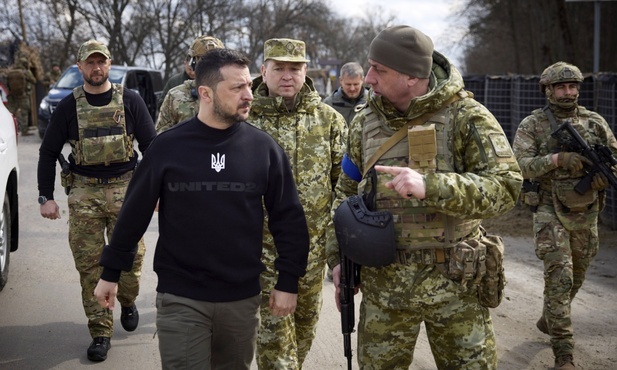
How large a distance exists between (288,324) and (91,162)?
2.12 m

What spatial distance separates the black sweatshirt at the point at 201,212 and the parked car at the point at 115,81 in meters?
15.8

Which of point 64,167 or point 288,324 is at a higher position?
point 64,167

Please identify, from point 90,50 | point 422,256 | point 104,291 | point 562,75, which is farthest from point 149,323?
point 562,75

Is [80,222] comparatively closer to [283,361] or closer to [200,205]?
[283,361]

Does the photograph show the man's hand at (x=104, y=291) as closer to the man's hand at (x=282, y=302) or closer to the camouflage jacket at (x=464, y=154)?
the man's hand at (x=282, y=302)

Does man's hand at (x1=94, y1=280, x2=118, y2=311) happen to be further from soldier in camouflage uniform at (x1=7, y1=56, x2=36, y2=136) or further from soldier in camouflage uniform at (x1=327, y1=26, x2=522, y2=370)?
soldier in camouflage uniform at (x1=7, y1=56, x2=36, y2=136)

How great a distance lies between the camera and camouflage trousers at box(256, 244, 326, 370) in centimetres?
460

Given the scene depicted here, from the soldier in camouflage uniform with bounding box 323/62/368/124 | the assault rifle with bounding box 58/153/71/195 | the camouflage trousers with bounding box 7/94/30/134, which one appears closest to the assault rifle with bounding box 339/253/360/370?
the assault rifle with bounding box 58/153/71/195

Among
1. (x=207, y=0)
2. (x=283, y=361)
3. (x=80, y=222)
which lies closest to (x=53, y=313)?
(x=80, y=222)

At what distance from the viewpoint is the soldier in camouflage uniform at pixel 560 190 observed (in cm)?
594

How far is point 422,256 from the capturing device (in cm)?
365

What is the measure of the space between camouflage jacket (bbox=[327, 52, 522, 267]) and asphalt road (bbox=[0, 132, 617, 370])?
2259 millimetres

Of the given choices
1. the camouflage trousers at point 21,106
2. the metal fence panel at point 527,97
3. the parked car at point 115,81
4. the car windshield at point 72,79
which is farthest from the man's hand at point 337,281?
the camouflage trousers at point 21,106

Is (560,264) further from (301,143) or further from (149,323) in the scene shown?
(149,323)
